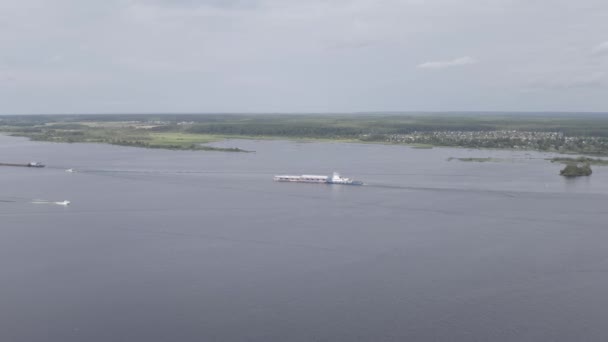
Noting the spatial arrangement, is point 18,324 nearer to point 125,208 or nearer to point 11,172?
point 125,208

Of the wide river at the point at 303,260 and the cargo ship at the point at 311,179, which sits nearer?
the wide river at the point at 303,260

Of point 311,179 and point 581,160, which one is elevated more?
point 581,160

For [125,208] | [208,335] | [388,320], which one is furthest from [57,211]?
[388,320]

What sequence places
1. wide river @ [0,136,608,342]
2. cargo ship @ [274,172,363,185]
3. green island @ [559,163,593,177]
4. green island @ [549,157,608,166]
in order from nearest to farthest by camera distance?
1. wide river @ [0,136,608,342]
2. cargo ship @ [274,172,363,185]
3. green island @ [559,163,593,177]
4. green island @ [549,157,608,166]

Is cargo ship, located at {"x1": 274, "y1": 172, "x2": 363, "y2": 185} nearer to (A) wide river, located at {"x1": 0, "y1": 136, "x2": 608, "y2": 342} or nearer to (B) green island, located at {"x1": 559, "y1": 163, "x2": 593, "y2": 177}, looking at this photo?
(A) wide river, located at {"x1": 0, "y1": 136, "x2": 608, "y2": 342}

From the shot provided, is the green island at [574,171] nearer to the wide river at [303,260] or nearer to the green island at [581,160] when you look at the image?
the wide river at [303,260]

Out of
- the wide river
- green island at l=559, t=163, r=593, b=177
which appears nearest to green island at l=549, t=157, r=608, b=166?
green island at l=559, t=163, r=593, b=177

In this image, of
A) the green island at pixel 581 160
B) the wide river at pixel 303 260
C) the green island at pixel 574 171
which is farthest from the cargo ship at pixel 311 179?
the green island at pixel 581 160

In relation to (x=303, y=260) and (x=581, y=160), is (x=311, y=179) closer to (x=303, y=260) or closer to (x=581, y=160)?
(x=303, y=260)

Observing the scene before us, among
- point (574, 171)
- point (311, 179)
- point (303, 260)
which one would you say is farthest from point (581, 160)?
point (303, 260)

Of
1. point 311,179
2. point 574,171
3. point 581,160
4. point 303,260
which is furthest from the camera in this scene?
point 581,160
